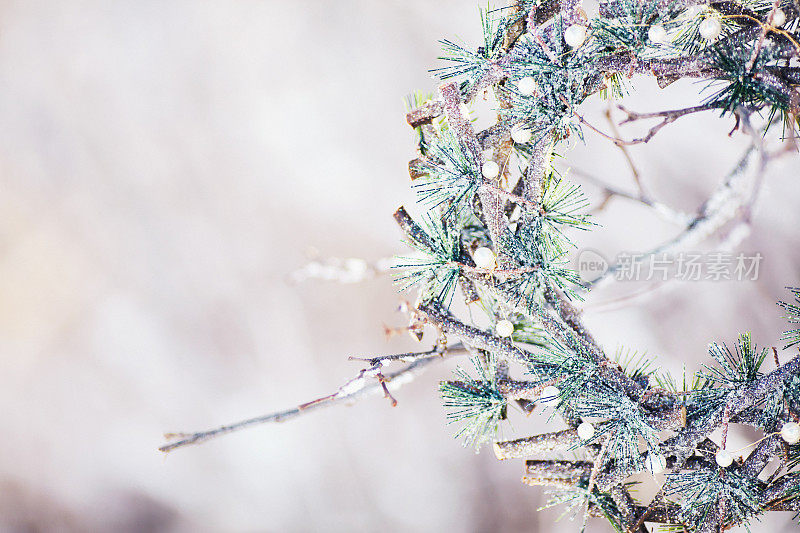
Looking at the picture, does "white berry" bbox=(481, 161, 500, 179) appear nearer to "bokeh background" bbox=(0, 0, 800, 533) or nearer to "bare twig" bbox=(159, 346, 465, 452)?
"bare twig" bbox=(159, 346, 465, 452)

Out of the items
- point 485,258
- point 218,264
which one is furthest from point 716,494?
point 218,264

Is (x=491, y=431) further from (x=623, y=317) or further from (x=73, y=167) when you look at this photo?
(x=73, y=167)

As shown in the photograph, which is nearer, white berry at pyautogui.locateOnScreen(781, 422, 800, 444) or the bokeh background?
white berry at pyautogui.locateOnScreen(781, 422, 800, 444)

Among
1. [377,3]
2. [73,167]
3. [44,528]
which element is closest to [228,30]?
[377,3]

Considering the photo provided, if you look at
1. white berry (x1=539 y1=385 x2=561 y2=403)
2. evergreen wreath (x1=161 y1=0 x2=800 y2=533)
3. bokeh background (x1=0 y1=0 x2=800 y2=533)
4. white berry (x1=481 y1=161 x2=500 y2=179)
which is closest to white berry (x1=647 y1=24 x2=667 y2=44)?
evergreen wreath (x1=161 y1=0 x2=800 y2=533)

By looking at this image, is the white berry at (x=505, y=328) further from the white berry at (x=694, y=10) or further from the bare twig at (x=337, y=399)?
the white berry at (x=694, y=10)

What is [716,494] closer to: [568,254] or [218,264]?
[568,254]

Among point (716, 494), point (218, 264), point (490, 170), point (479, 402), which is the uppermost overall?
point (218, 264)
